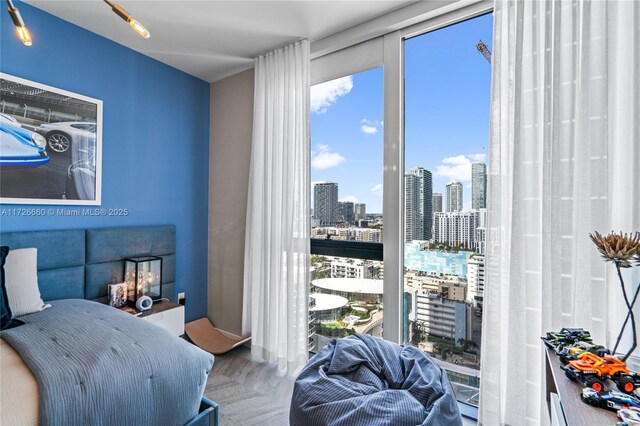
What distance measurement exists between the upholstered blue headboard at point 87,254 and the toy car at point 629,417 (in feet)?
10.4

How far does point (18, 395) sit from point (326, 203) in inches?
88.3

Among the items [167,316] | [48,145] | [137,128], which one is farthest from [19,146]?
[167,316]

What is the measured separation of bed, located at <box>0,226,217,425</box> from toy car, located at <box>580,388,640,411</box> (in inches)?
65.2

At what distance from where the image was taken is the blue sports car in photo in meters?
2.19

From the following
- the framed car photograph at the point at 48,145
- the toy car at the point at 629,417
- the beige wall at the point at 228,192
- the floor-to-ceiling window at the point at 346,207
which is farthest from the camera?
the beige wall at the point at 228,192

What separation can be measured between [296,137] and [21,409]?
7.55ft

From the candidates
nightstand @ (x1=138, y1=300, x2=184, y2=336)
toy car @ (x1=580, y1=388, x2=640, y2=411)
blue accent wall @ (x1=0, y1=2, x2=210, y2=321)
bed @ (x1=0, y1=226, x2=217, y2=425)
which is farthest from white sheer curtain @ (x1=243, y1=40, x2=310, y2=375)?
toy car @ (x1=580, y1=388, x2=640, y2=411)

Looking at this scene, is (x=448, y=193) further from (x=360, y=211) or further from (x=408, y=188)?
(x=360, y=211)

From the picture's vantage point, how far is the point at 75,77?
258 cm

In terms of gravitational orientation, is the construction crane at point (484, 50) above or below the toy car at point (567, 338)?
above

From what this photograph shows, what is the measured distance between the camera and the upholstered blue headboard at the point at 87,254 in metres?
2.33

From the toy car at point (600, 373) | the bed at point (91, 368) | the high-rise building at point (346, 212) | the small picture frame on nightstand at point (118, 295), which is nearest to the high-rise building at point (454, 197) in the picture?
the high-rise building at point (346, 212)

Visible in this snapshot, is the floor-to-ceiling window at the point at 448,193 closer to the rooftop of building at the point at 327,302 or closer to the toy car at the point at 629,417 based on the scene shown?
the rooftop of building at the point at 327,302

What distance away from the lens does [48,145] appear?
2424 mm
